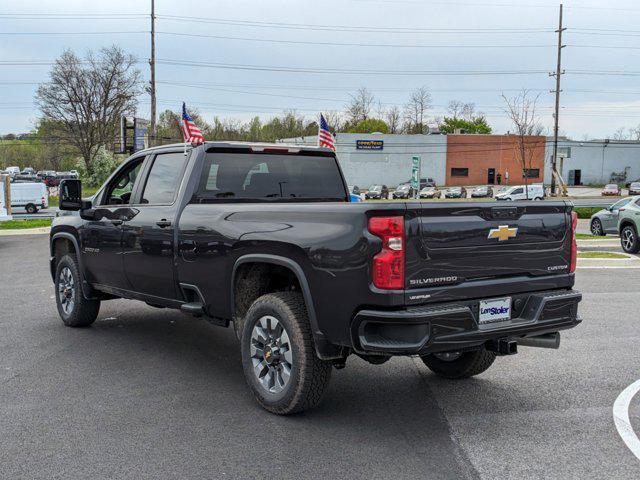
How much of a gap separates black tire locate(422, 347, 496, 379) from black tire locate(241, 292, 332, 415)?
1.45 metres

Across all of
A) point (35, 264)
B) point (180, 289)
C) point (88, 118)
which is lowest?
point (35, 264)

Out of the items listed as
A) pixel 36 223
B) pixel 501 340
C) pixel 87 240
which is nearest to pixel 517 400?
pixel 501 340

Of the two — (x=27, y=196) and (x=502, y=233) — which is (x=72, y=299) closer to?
(x=502, y=233)

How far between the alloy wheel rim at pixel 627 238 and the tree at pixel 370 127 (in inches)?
3222

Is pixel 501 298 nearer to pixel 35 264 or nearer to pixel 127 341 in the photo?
pixel 127 341

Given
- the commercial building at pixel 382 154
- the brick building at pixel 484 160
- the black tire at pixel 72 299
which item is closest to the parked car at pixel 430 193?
the commercial building at pixel 382 154

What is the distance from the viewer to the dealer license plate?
4293 mm

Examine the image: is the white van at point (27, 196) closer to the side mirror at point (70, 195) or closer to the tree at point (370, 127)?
the side mirror at point (70, 195)

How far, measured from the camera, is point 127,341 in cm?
705

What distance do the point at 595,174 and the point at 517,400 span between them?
84.6m

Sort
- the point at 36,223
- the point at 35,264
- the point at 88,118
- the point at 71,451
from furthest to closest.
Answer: the point at 88,118 → the point at 36,223 → the point at 35,264 → the point at 71,451

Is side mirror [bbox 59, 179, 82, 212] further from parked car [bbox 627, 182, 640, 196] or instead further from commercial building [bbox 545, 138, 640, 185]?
commercial building [bbox 545, 138, 640, 185]

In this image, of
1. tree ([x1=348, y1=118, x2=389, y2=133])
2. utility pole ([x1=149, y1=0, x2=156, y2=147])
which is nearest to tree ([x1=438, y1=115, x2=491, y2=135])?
tree ([x1=348, y1=118, x2=389, y2=133])

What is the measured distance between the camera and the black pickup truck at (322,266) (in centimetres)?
400
